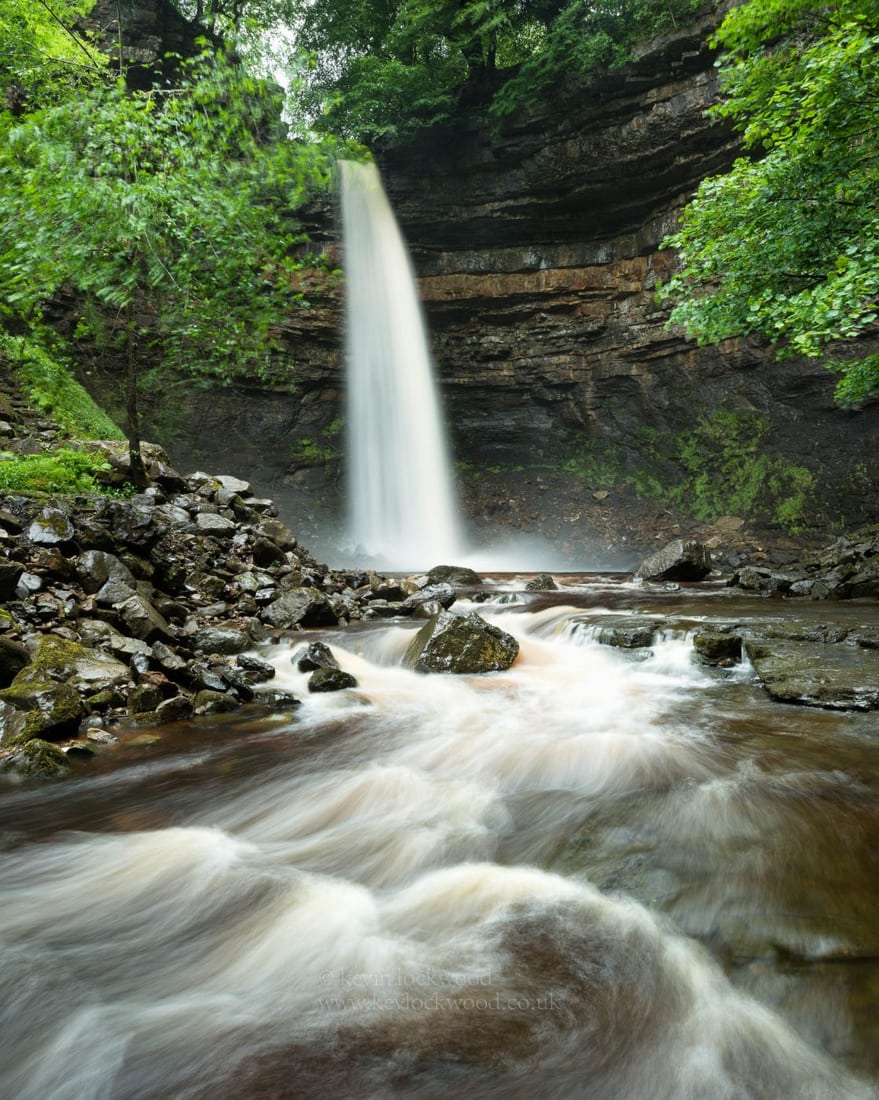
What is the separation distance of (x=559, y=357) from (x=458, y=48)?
978cm

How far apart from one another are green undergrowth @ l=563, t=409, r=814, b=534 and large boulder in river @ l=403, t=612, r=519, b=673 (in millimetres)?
14499

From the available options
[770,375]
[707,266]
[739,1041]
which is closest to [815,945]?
[739,1041]

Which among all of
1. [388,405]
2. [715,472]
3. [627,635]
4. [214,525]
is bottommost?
[627,635]

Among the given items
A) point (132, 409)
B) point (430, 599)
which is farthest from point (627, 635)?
point (132, 409)

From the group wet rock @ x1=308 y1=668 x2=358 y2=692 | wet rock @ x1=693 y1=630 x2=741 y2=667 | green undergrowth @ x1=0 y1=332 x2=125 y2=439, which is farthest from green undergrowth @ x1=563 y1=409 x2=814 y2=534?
wet rock @ x1=308 y1=668 x2=358 y2=692

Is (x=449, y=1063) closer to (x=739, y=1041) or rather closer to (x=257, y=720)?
(x=739, y=1041)

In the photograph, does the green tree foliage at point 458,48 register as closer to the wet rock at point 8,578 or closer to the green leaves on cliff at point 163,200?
the green leaves on cliff at point 163,200

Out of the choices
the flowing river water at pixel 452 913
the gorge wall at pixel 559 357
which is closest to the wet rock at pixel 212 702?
the flowing river water at pixel 452 913

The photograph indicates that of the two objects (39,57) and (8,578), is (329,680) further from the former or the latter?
(39,57)

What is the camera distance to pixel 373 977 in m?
2.08

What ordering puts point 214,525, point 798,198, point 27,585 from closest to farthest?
point 27,585, point 798,198, point 214,525

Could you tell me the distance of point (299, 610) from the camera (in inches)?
325

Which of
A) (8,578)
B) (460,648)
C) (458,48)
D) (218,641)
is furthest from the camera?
(458,48)

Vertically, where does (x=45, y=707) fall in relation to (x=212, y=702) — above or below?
above
